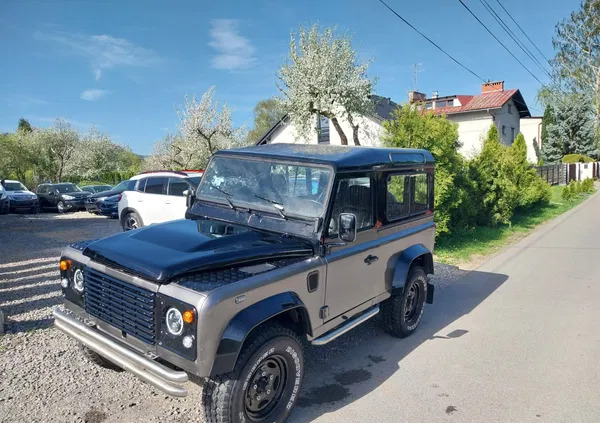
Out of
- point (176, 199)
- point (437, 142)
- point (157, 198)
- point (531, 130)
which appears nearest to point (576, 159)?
point (531, 130)

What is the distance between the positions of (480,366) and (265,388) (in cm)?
242

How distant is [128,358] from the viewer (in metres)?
2.75

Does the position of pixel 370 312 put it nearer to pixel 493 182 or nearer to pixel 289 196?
pixel 289 196

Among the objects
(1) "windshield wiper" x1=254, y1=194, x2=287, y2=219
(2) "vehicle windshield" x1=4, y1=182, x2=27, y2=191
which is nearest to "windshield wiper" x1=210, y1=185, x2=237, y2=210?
(1) "windshield wiper" x1=254, y1=194, x2=287, y2=219

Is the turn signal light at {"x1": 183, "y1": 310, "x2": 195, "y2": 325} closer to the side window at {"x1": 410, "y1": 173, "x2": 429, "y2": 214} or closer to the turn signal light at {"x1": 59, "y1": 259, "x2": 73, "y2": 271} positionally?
the turn signal light at {"x1": 59, "y1": 259, "x2": 73, "y2": 271}

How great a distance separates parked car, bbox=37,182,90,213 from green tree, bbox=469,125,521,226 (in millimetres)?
15115

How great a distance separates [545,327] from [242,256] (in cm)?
432

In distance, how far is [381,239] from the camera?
4.21 meters

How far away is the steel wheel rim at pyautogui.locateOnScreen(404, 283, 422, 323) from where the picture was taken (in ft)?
16.3

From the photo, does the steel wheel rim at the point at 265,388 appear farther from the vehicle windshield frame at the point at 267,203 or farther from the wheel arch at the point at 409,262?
the wheel arch at the point at 409,262

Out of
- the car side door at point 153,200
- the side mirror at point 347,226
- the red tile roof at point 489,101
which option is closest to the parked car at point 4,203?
the car side door at point 153,200

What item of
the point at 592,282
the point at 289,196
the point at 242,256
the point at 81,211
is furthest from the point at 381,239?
the point at 81,211

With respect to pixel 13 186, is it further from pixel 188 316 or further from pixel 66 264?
pixel 188 316

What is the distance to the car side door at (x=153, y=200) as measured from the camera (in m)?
10.0
